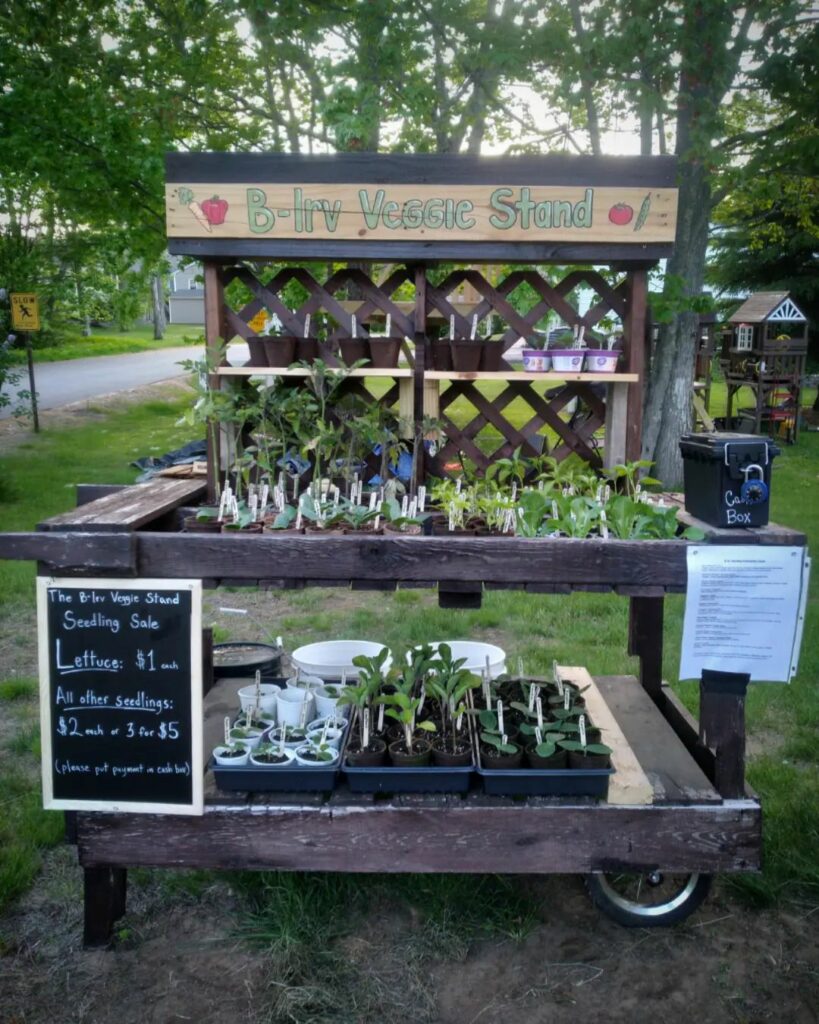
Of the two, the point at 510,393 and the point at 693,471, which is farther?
the point at 510,393

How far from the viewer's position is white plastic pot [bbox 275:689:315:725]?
3009 millimetres

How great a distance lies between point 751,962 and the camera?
265 cm

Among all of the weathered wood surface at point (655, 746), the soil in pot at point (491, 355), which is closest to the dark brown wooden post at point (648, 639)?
the weathered wood surface at point (655, 746)

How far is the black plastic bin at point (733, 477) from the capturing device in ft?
8.00

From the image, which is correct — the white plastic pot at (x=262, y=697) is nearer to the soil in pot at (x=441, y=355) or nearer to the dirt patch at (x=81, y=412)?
the soil in pot at (x=441, y=355)

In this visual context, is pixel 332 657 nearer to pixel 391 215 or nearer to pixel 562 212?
pixel 391 215

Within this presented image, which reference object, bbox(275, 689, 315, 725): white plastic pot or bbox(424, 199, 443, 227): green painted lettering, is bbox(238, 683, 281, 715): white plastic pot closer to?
bbox(275, 689, 315, 725): white plastic pot

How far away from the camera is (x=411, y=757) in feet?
8.56

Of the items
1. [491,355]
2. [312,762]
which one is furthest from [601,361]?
[312,762]

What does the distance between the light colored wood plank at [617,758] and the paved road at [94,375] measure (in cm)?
1144

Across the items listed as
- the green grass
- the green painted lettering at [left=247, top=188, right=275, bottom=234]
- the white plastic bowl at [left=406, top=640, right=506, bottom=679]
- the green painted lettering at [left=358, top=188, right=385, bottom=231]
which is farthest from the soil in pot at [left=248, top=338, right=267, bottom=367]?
the green grass

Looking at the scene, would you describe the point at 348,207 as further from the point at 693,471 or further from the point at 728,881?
the point at 728,881

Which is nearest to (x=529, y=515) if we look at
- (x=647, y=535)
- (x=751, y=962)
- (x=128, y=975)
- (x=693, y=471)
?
(x=647, y=535)

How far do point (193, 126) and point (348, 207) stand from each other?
8.81m
